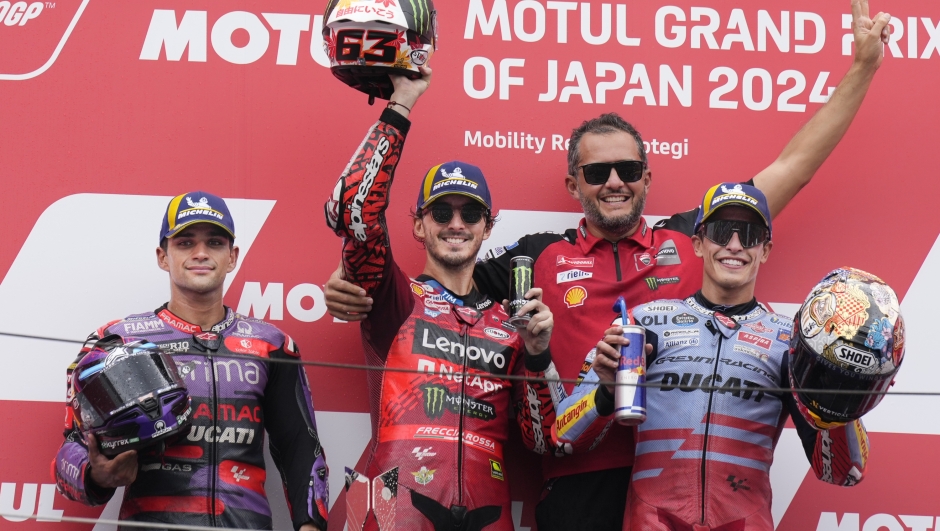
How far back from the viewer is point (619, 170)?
154 inches

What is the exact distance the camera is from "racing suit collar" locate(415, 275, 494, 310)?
3.75 metres

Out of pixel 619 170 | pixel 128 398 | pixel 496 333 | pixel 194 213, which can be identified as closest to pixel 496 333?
pixel 496 333

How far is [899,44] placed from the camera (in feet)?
14.8

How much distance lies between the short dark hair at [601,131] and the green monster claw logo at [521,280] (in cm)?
89

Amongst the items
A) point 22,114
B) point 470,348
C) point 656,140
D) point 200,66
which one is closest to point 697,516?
point 470,348

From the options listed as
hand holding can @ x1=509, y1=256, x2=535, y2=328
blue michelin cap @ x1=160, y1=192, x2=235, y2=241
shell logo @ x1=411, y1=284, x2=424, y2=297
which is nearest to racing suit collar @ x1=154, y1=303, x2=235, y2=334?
blue michelin cap @ x1=160, y1=192, x2=235, y2=241

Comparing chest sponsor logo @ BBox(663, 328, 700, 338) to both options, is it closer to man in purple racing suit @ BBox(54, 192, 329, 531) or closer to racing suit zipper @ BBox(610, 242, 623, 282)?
racing suit zipper @ BBox(610, 242, 623, 282)

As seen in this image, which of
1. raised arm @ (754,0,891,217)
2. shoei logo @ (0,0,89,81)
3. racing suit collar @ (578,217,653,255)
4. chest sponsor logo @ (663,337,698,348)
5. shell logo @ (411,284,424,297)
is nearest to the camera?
chest sponsor logo @ (663,337,698,348)

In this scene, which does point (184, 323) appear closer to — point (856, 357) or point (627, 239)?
point (627, 239)

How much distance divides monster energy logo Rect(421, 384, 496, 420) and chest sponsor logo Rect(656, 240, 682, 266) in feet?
2.66

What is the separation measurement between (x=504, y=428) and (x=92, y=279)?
64.0 inches

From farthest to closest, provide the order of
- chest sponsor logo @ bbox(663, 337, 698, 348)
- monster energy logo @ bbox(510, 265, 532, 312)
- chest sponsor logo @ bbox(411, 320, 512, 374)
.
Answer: chest sponsor logo @ bbox(411, 320, 512, 374) → chest sponsor logo @ bbox(663, 337, 698, 348) → monster energy logo @ bbox(510, 265, 532, 312)

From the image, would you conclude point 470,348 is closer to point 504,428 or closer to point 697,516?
point 504,428

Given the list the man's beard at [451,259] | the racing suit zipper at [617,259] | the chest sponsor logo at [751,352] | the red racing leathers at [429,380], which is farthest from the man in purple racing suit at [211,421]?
the chest sponsor logo at [751,352]
